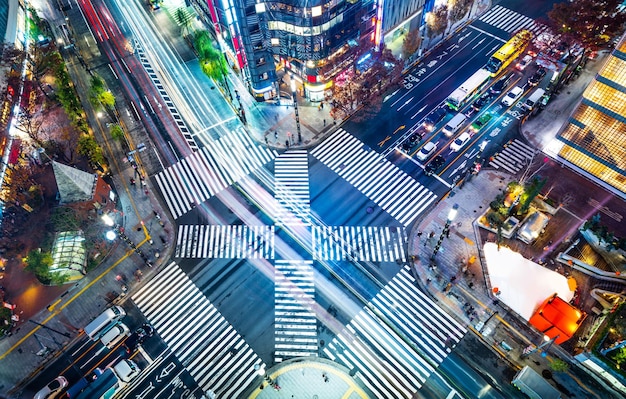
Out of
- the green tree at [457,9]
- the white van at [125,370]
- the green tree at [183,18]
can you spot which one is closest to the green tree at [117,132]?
the green tree at [183,18]

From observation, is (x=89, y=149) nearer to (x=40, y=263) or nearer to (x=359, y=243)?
(x=40, y=263)

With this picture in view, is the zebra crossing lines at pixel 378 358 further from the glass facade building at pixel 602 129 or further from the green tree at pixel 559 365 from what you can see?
the glass facade building at pixel 602 129

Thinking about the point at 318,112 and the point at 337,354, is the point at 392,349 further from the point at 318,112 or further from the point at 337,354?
the point at 318,112

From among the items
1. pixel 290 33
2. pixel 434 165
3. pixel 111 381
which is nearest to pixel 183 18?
pixel 290 33

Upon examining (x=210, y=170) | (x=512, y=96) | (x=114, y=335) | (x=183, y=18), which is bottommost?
(x=114, y=335)

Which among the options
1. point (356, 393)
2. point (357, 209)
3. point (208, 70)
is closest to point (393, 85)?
point (357, 209)
